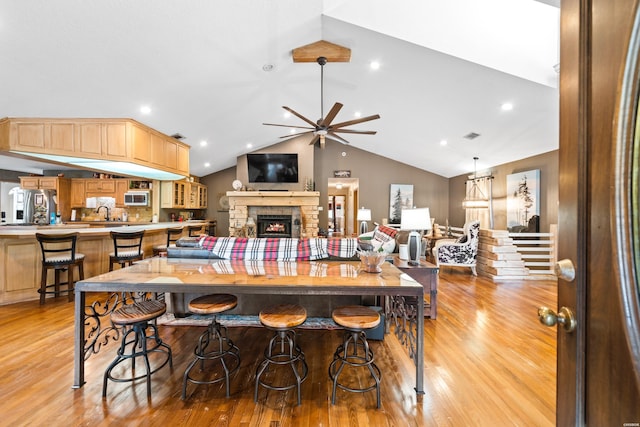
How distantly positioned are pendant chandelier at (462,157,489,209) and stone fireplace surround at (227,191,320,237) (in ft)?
12.2

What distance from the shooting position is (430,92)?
4250mm

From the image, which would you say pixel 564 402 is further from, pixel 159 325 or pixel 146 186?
pixel 146 186

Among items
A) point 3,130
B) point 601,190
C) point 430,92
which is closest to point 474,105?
point 430,92

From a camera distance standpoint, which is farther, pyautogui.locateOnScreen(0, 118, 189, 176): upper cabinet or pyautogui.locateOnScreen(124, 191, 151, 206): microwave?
pyautogui.locateOnScreen(124, 191, 151, 206): microwave

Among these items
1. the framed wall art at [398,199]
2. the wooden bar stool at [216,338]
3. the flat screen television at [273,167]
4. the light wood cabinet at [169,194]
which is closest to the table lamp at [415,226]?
the wooden bar stool at [216,338]

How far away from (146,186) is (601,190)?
767 cm

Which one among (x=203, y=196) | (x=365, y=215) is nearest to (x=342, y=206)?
(x=365, y=215)

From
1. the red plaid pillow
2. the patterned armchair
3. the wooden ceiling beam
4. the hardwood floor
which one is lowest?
the hardwood floor

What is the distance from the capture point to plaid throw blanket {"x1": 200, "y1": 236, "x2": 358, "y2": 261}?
2643 millimetres

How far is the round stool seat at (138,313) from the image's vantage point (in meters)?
1.78

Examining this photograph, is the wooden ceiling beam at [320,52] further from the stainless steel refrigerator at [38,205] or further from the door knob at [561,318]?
the stainless steel refrigerator at [38,205]

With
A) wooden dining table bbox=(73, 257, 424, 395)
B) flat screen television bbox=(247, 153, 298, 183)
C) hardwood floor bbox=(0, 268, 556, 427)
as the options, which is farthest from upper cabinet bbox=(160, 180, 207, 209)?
wooden dining table bbox=(73, 257, 424, 395)

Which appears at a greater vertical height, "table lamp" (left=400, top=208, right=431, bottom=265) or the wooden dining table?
"table lamp" (left=400, top=208, right=431, bottom=265)

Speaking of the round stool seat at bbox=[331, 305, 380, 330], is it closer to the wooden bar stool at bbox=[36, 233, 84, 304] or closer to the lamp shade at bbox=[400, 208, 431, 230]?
the lamp shade at bbox=[400, 208, 431, 230]
